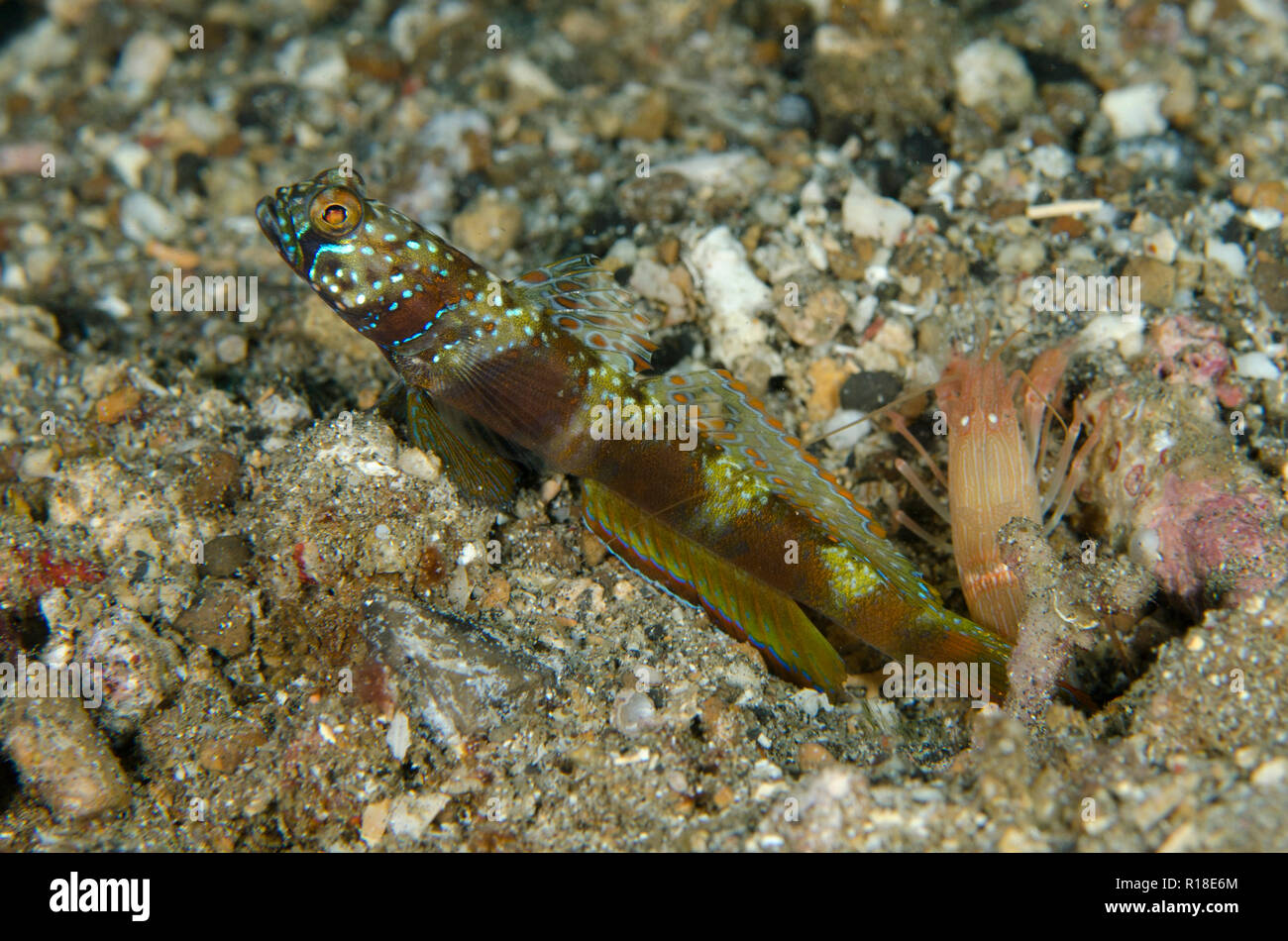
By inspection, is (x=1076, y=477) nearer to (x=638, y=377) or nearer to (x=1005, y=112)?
(x=638, y=377)

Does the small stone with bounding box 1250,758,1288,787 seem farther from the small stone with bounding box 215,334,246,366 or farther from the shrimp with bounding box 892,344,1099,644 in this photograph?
the small stone with bounding box 215,334,246,366

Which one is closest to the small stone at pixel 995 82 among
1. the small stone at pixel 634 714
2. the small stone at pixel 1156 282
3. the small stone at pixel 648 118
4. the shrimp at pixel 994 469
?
the small stone at pixel 1156 282

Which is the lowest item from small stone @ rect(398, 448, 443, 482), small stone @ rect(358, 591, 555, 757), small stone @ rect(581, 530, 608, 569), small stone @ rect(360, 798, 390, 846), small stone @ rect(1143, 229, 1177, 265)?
small stone @ rect(360, 798, 390, 846)

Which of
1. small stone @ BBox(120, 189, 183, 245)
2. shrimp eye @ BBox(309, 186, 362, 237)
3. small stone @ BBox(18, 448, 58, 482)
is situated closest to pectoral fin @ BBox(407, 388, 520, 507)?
shrimp eye @ BBox(309, 186, 362, 237)

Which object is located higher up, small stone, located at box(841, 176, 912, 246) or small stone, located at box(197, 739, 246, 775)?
small stone, located at box(841, 176, 912, 246)

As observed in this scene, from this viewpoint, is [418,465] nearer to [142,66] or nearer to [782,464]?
[782,464]

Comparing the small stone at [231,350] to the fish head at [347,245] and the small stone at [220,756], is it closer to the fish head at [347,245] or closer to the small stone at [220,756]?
the fish head at [347,245]
